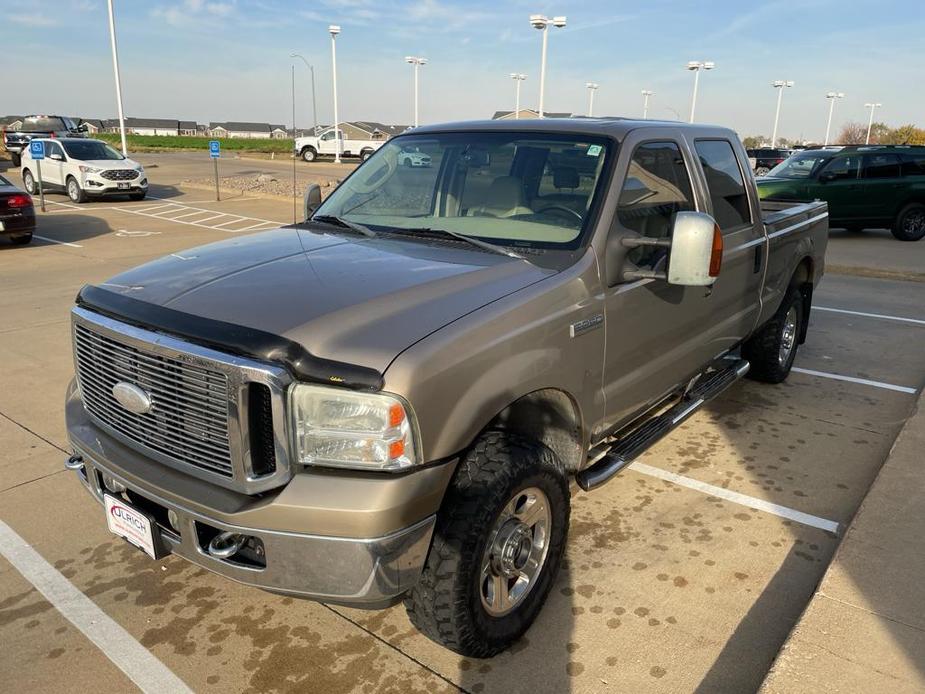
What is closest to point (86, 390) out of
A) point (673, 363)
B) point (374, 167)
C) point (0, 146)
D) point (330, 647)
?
point (330, 647)

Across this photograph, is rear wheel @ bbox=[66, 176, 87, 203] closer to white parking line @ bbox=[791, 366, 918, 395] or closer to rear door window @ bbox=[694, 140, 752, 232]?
white parking line @ bbox=[791, 366, 918, 395]

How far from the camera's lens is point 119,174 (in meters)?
19.5

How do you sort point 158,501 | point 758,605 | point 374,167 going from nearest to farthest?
point 158,501 → point 758,605 → point 374,167

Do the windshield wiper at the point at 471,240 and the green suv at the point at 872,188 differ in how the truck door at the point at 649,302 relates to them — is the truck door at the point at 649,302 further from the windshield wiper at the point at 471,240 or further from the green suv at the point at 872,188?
the green suv at the point at 872,188

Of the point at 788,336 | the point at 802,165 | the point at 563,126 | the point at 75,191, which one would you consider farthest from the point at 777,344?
the point at 75,191

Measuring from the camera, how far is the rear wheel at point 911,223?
1477 centimetres

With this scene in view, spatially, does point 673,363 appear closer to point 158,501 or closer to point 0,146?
point 158,501

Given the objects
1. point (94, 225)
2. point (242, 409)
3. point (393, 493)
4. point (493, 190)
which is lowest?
point (94, 225)

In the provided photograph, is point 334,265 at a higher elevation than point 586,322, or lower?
higher

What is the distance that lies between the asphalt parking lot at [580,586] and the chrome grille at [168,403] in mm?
858

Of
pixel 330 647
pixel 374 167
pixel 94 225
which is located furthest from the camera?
pixel 94 225

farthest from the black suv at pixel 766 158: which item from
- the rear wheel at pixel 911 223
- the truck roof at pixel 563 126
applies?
the truck roof at pixel 563 126

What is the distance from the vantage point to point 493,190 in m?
3.58

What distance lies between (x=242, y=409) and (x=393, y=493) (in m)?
0.53
